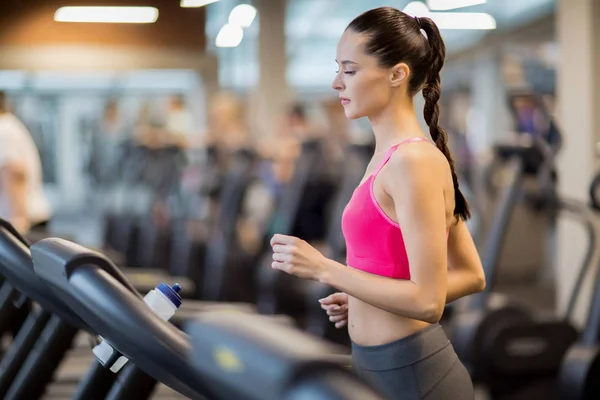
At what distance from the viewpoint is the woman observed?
1184 millimetres

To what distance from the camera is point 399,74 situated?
1.20 metres

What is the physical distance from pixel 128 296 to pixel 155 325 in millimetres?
46

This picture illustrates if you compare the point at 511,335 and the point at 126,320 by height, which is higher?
the point at 126,320

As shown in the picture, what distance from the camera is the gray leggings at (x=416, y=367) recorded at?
50.3 inches

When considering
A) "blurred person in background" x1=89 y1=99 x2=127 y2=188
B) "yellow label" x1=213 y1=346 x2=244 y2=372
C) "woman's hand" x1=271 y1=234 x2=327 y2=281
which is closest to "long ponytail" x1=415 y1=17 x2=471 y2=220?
"woman's hand" x1=271 y1=234 x2=327 y2=281

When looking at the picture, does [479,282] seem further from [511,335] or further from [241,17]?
[511,335]

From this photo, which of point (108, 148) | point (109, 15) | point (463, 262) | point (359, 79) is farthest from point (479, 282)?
point (108, 148)

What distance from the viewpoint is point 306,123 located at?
6504mm

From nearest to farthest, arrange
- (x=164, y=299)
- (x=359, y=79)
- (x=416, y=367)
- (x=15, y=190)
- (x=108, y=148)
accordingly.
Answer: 1. (x=164, y=299)
2. (x=359, y=79)
3. (x=416, y=367)
4. (x=15, y=190)
5. (x=108, y=148)

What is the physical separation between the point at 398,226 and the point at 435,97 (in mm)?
185

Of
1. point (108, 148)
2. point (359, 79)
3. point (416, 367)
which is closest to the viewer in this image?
point (359, 79)

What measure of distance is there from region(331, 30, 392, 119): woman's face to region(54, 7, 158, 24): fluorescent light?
2.09ft

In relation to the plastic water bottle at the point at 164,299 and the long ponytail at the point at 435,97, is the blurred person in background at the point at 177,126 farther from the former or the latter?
the plastic water bottle at the point at 164,299

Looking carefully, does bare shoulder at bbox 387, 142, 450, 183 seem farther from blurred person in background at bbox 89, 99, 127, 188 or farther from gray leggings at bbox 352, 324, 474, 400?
blurred person in background at bbox 89, 99, 127, 188
